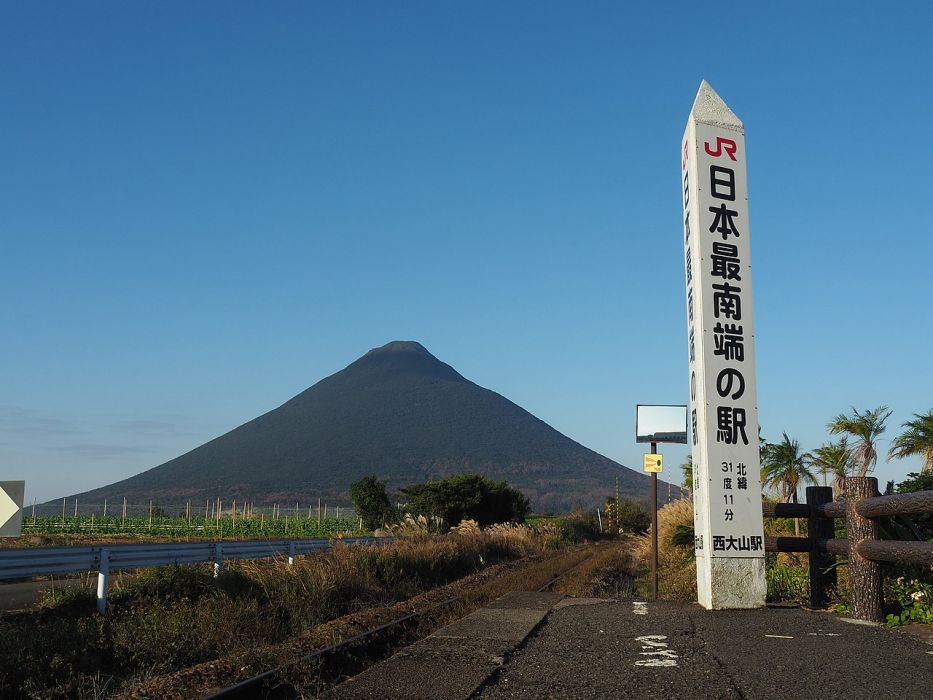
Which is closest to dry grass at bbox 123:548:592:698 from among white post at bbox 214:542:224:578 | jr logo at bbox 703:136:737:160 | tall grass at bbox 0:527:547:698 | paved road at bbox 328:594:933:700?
tall grass at bbox 0:527:547:698

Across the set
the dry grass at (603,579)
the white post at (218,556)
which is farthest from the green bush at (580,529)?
the white post at (218,556)

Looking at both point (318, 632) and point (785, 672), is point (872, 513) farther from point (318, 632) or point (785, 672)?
point (318, 632)

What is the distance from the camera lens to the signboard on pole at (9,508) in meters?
9.41

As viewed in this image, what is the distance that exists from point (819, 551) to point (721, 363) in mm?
2581

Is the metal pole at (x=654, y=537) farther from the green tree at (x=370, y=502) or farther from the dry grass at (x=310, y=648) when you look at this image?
the green tree at (x=370, y=502)

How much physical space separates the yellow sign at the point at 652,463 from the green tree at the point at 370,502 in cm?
4463

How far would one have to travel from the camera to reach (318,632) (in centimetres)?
972

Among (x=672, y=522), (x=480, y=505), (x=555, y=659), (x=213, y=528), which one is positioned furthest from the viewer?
(x=213, y=528)

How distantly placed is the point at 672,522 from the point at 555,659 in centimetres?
1389

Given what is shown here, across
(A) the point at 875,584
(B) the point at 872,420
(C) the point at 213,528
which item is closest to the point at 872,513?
(A) the point at 875,584

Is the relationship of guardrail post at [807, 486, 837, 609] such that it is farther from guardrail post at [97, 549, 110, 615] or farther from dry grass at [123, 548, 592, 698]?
guardrail post at [97, 549, 110, 615]

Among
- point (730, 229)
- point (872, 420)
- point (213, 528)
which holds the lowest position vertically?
point (213, 528)

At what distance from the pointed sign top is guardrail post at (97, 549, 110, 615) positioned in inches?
389

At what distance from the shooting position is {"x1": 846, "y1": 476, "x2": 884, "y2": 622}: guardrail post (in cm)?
929
